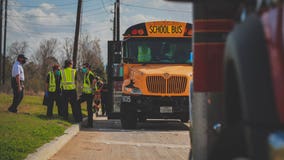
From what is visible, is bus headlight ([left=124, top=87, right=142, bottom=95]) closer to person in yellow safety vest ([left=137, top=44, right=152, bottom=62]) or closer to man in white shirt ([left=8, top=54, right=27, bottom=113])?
person in yellow safety vest ([left=137, top=44, right=152, bottom=62])

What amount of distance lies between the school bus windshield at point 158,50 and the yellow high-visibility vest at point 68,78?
5.53ft

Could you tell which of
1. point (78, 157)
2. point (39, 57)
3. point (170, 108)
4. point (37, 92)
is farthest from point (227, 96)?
point (39, 57)

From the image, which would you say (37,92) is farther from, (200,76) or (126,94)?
(200,76)

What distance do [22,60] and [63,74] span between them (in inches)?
51.4

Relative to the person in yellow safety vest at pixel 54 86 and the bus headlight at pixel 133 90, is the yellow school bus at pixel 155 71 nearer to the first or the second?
the bus headlight at pixel 133 90

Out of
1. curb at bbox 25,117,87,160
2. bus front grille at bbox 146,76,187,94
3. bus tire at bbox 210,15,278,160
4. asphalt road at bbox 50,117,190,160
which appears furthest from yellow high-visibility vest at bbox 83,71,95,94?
bus tire at bbox 210,15,278,160

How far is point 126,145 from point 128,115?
406 centimetres

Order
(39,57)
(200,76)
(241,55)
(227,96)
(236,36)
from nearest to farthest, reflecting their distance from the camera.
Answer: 1. (241,55)
2. (236,36)
3. (227,96)
4. (200,76)
5. (39,57)

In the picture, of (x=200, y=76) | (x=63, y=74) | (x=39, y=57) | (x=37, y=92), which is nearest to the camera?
(x=200, y=76)

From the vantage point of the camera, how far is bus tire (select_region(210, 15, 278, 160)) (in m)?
2.00

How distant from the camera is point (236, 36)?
94.0 inches

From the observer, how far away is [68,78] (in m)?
16.2

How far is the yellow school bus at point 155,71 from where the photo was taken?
15188 mm

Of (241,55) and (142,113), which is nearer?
(241,55)
